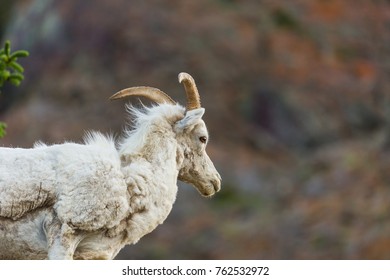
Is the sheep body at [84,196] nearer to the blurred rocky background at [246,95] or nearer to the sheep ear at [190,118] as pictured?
the sheep ear at [190,118]

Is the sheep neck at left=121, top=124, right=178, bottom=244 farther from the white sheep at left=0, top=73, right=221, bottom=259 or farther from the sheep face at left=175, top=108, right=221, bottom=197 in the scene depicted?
the sheep face at left=175, top=108, right=221, bottom=197

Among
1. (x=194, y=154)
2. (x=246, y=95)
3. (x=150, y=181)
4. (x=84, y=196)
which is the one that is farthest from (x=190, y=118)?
(x=246, y=95)

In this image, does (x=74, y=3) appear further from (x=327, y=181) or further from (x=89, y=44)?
(x=327, y=181)

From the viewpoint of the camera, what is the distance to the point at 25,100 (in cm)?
4894

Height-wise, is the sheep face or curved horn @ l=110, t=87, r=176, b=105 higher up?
curved horn @ l=110, t=87, r=176, b=105

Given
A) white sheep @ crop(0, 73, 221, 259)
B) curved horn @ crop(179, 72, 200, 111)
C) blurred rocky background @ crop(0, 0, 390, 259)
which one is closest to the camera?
white sheep @ crop(0, 73, 221, 259)

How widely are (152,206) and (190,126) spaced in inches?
35.3

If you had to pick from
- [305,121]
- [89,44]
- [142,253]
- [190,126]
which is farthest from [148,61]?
[190,126]

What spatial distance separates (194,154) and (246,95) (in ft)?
119

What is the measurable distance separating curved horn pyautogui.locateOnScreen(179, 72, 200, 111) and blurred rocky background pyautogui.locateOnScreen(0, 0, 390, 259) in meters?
27.7

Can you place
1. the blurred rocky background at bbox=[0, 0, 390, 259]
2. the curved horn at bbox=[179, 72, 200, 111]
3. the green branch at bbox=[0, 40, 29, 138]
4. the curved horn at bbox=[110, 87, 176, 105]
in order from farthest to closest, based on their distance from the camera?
the blurred rocky background at bbox=[0, 0, 390, 259] < the green branch at bbox=[0, 40, 29, 138] < the curved horn at bbox=[179, 72, 200, 111] < the curved horn at bbox=[110, 87, 176, 105]

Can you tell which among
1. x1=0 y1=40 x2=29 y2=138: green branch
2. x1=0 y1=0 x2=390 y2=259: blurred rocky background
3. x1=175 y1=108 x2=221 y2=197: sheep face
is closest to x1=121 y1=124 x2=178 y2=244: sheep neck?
x1=175 y1=108 x2=221 y2=197: sheep face

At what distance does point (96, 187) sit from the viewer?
11906 millimetres

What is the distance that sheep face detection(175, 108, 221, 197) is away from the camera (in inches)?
498
